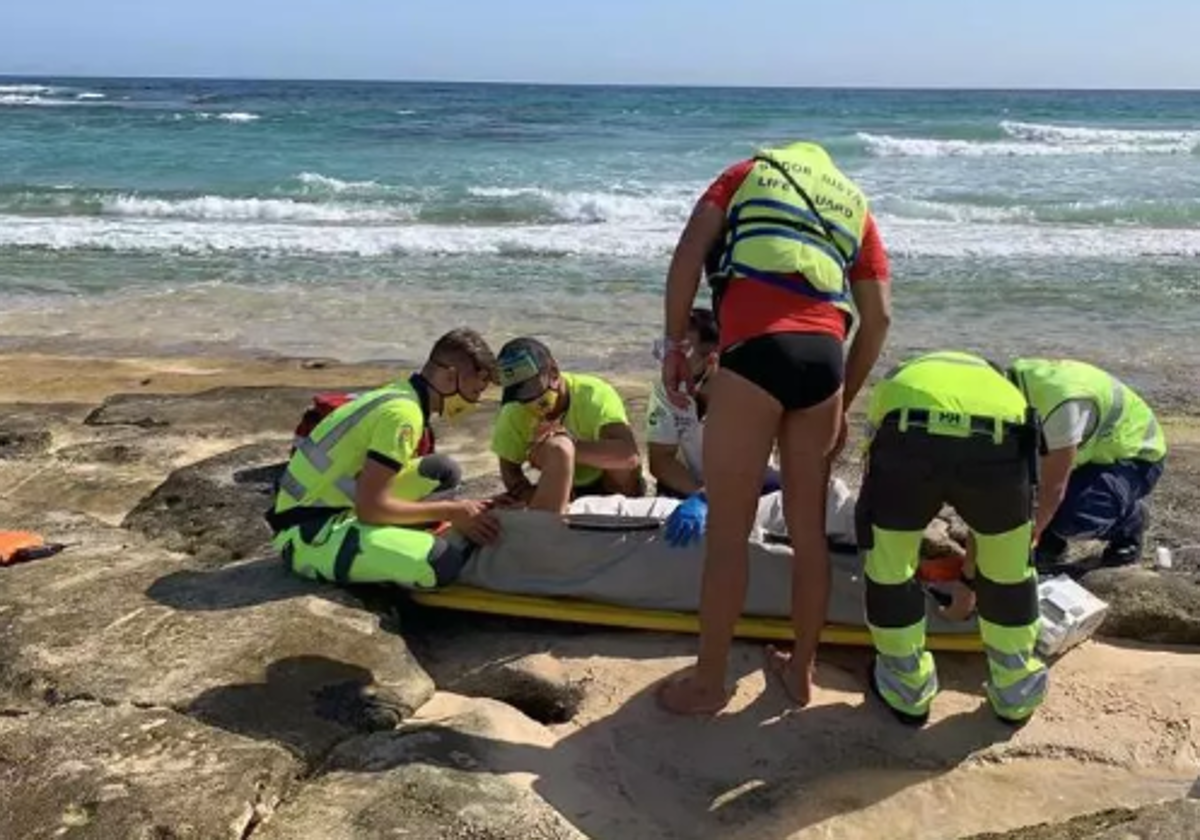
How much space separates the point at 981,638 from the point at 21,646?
2.78 m

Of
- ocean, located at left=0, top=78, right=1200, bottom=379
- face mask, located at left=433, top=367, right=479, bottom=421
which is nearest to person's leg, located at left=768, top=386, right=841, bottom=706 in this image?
face mask, located at left=433, top=367, right=479, bottom=421

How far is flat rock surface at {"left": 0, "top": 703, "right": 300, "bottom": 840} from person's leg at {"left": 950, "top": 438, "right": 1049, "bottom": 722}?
1.85 m

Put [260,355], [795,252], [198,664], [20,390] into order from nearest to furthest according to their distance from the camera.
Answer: [795,252] → [198,664] → [20,390] → [260,355]

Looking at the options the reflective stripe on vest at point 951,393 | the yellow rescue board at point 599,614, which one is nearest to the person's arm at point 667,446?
the yellow rescue board at point 599,614

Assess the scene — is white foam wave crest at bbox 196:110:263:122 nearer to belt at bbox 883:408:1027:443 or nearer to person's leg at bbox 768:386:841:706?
person's leg at bbox 768:386:841:706

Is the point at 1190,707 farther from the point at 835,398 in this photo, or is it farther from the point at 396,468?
the point at 396,468

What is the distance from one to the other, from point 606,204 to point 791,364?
16.6 meters

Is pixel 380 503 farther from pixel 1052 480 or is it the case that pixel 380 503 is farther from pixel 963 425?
pixel 1052 480

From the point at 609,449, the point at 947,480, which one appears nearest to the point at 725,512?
the point at 947,480

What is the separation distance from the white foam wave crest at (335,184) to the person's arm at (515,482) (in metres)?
17.3

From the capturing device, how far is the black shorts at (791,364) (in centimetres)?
349

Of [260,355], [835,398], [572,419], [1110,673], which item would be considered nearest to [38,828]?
[835,398]

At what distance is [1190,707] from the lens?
3957 mm

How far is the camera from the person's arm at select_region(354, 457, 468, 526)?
14.1 feet
